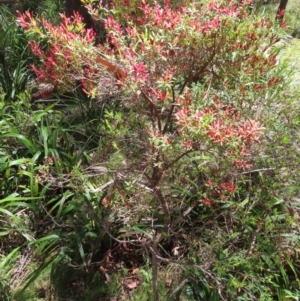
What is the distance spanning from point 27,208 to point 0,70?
2009 millimetres

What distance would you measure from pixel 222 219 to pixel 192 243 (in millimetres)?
375

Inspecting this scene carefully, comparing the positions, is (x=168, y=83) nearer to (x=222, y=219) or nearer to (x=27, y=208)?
(x=222, y=219)

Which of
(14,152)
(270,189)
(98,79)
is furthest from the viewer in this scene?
(14,152)

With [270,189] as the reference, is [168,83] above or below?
above

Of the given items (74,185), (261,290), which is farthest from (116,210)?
(261,290)

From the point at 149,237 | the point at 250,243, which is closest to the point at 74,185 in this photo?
the point at 149,237

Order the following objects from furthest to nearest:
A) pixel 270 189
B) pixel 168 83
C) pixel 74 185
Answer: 1. pixel 74 185
2. pixel 270 189
3. pixel 168 83

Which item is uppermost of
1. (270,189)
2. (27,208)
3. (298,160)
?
(298,160)

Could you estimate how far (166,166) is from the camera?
86.7 inches

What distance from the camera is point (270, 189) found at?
2.71 metres

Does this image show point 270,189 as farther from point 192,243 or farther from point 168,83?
point 168,83

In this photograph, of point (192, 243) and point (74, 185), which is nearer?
point (192, 243)

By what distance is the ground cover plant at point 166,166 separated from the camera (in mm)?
2059

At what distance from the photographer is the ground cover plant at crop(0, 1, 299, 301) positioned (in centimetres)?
206
